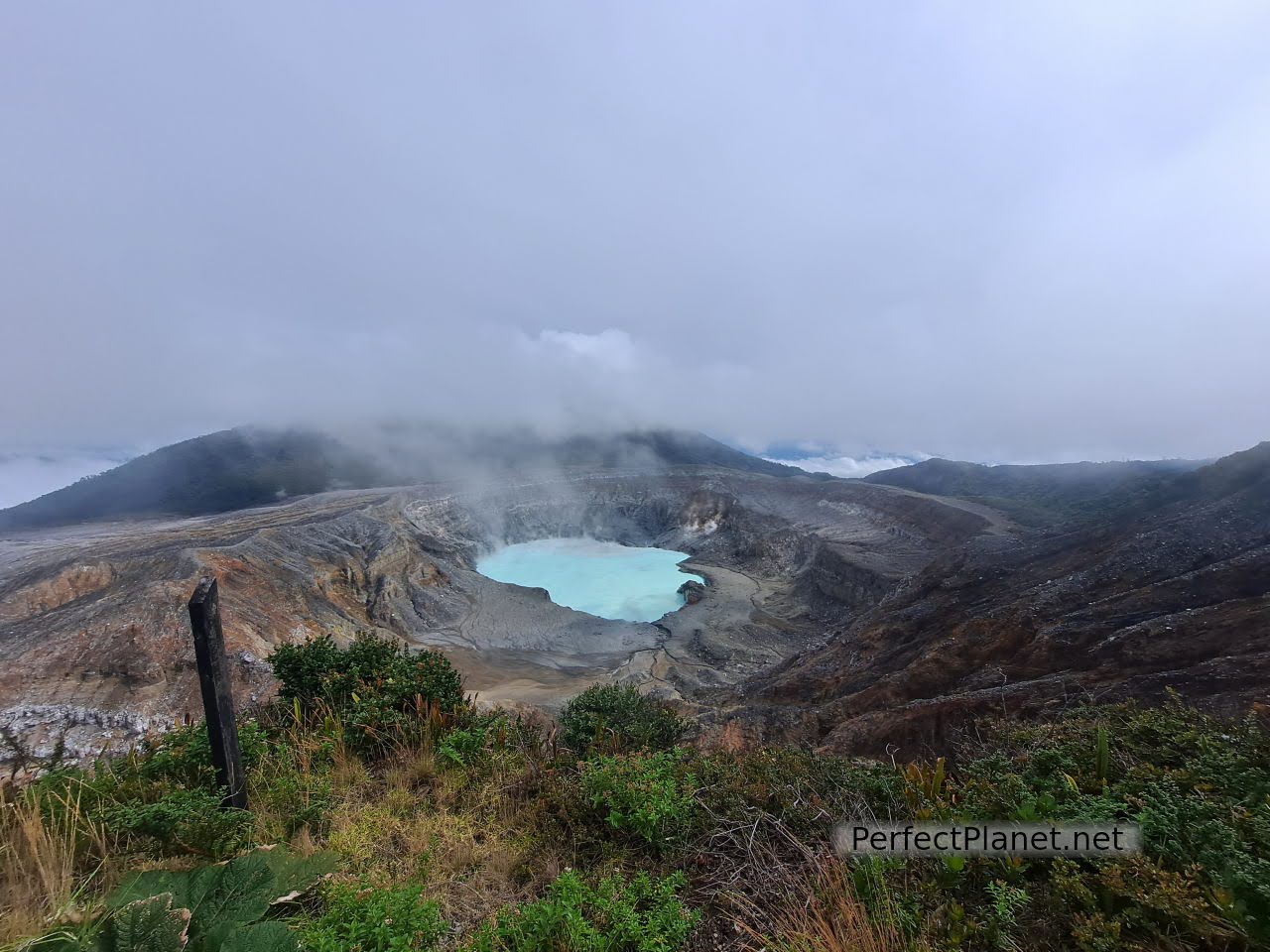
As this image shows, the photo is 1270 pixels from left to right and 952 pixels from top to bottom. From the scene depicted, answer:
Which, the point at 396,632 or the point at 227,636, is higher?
the point at 227,636

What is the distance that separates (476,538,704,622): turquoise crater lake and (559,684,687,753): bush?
28574 millimetres

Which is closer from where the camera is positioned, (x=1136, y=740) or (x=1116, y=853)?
A: (x=1116, y=853)

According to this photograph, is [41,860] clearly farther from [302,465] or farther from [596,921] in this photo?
[302,465]

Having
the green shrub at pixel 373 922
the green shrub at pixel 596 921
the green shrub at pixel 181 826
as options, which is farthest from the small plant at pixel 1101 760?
the green shrub at pixel 181 826

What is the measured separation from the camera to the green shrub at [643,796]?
12.5 ft

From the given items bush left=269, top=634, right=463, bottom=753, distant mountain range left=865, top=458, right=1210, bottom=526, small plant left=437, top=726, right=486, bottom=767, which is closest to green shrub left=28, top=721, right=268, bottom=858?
bush left=269, top=634, right=463, bottom=753

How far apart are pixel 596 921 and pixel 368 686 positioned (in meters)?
4.61

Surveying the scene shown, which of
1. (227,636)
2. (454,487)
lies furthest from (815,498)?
(227,636)

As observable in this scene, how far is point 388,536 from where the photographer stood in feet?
128

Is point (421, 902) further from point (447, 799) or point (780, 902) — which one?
point (780, 902)

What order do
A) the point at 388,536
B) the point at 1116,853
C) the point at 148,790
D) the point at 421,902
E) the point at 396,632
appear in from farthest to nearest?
the point at 388,536
the point at 396,632
the point at 148,790
the point at 421,902
the point at 1116,853

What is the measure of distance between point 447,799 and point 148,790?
2.23 m

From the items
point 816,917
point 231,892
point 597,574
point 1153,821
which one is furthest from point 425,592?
point 1153,821

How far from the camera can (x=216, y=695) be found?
151 inches
